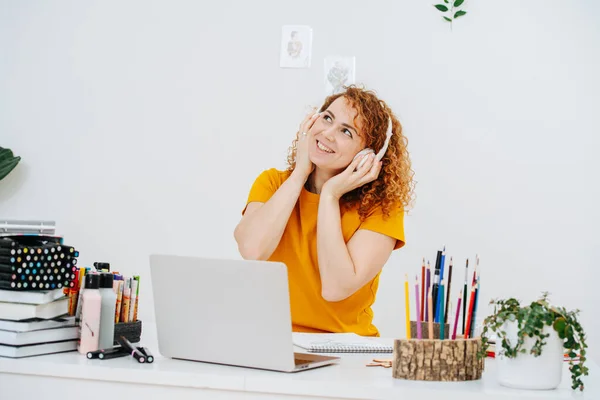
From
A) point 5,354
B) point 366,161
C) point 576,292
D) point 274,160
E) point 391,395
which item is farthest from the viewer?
point 274,160

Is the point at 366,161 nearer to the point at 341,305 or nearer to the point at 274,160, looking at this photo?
the point at 341,305

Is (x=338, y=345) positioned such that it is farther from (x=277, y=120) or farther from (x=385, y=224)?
(x=277, y=120)

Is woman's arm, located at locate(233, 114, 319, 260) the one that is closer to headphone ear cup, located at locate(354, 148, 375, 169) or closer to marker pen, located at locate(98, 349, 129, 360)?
headphone ear cup, located at locate(354, 148, 375, 169)

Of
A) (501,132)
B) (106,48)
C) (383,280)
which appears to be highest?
(106,48)

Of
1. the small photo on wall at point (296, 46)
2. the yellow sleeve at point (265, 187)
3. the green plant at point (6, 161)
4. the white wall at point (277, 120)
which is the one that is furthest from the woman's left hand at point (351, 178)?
the green plant at point (6, 161)

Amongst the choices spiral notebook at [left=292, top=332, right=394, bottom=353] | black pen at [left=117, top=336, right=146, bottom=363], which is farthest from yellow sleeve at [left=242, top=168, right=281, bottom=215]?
black pen at [left=117, top=336, right=146, bottom=363]

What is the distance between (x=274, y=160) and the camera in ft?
10.3

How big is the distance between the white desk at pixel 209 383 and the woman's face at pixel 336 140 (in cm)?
84

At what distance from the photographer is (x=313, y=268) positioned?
2.00 metres

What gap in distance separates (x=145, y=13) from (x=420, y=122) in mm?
1289

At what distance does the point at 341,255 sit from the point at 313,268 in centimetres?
21

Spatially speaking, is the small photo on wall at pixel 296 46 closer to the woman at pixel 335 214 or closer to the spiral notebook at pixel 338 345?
the woman at pixel 335 214

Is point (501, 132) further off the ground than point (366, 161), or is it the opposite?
point (501, 132)

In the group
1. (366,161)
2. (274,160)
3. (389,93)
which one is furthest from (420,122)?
(366,161)
